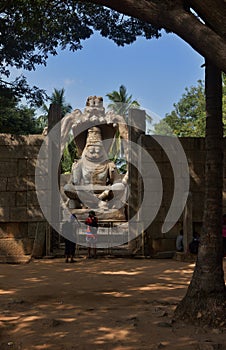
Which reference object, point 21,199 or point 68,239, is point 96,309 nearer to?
point 68,239

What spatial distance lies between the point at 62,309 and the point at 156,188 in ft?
19.5

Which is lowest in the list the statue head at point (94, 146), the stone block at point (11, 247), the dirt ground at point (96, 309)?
the dirt ground at point (96, 309)

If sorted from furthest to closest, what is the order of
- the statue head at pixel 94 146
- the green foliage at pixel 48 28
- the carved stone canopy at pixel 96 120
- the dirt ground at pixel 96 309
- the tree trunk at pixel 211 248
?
1. the statue head at pixel 94 146
2. the carved stone canopy at pixel 96 120
3. the green foliage at pixel 48 28
4. the tree trunk at pixel 211 248
5. the dirt ground at pixel 96 309

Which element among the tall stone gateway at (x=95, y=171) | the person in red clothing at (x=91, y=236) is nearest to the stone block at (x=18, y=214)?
the person in red clothing at (x=91, y=236)

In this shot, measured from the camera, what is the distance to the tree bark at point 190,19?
11.3ft

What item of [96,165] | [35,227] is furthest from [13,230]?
[96,165]

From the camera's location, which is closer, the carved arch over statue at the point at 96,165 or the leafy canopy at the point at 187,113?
the carved arch over statue at the point at 96,165

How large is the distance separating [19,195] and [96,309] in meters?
5.87

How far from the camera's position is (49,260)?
10.0m

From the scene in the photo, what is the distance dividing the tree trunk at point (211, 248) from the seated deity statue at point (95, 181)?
8.64 m

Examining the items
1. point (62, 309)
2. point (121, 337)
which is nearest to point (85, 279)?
point (62, 309)

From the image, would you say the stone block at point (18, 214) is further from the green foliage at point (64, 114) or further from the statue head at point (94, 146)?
the green foliage at point (64, 114)

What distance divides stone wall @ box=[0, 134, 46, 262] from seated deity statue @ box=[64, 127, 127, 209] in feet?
10.6

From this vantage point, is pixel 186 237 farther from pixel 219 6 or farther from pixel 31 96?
pixel 219 6
